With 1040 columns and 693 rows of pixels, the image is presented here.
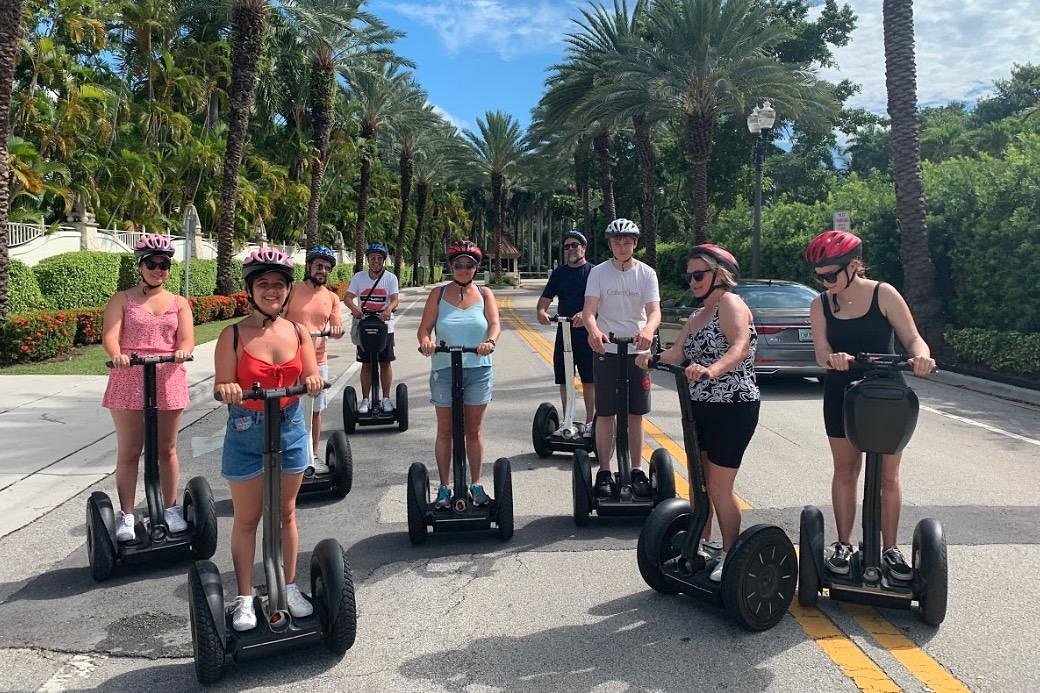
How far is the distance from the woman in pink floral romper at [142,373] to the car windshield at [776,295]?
887 centimetres

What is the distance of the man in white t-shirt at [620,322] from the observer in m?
5.80

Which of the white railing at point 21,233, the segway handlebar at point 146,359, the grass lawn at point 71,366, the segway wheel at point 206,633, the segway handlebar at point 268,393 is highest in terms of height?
the white railing at point 21,233

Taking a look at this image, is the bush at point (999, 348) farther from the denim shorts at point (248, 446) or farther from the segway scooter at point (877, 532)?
the denim shorts at point (248, 446)

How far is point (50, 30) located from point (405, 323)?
19679 millimetres

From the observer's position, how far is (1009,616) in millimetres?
4195


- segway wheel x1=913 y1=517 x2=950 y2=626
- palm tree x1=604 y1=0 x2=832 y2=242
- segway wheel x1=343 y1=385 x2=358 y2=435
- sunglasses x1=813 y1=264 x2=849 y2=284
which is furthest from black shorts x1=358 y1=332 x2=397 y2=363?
palm tree x1=604 y1=0 x2=832 y2=242

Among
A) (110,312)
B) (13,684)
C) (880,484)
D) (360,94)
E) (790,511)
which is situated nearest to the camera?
(13,684)

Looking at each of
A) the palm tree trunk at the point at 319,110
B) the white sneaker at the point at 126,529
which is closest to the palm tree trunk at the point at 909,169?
the white sneaker at the point at 126,529

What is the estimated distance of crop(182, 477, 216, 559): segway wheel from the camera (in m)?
4.99

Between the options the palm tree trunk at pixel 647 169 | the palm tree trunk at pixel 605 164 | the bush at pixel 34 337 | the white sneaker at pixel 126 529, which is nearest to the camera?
the white sneaker at pixel 126 529

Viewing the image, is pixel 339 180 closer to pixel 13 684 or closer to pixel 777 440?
pixel 777 440

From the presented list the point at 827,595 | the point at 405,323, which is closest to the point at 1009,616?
the point at 827,595

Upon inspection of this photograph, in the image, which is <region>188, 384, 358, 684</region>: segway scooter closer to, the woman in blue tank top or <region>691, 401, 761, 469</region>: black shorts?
the woman in blue tank top

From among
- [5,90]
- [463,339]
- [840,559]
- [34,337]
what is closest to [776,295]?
[463,339]
